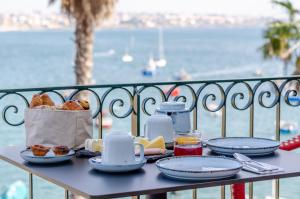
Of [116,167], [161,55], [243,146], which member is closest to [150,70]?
[161,55]

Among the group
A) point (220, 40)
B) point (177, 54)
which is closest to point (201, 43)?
point (220, 40)

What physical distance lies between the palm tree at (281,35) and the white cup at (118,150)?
73.4ft

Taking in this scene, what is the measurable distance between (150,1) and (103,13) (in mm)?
50328

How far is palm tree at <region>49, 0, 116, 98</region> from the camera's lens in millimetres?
14969

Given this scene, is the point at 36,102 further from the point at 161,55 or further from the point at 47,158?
the point at 161,55

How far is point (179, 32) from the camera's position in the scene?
96.1m

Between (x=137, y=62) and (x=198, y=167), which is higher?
(x=137, y=62)

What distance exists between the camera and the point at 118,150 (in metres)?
2.52

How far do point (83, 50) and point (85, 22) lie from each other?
61 cm

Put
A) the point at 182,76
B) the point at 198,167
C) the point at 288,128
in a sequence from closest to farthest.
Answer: the point at 198,167
the point at 288,128
the point at 182,76

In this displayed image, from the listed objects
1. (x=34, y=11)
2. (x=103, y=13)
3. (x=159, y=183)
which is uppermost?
(x=34, y=11)

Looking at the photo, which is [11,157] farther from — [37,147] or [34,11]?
[34,11]

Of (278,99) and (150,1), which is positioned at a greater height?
(150,1)

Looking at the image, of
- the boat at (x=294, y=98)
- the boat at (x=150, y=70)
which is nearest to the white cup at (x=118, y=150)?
the boat at (x=294, y=98)
